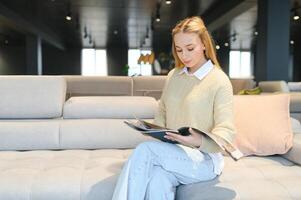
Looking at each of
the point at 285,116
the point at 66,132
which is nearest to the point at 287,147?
the point at 285,116

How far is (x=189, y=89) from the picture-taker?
1714 millimetres

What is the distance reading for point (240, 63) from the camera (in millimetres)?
18828

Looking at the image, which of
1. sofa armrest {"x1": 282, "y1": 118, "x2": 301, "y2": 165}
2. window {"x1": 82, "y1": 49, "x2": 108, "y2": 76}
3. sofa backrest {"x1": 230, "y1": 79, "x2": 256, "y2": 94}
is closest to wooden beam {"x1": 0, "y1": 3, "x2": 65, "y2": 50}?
window {"x1": 82, "y1": 49, "x2": 108, "y2": 76}

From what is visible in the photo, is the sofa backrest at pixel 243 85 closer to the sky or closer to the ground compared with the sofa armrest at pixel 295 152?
closer to the sky

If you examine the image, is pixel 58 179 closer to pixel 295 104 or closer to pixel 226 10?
pixel 295 104

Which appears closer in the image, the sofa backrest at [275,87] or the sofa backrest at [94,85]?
the sofa backrest at [94,85]

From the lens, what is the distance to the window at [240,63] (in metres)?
18.7

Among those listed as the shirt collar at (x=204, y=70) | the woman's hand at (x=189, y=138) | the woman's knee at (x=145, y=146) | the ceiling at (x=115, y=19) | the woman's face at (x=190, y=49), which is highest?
the ceiling at (x=115, y=19)

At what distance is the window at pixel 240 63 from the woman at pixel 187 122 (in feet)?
57.1

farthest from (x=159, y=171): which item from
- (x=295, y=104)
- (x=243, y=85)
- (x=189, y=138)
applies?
(x=243, y=85)

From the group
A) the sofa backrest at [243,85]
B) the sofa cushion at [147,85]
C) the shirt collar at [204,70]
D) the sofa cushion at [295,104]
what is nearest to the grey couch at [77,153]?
the shirt collar at [204,70]

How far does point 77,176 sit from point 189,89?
0.68 meters

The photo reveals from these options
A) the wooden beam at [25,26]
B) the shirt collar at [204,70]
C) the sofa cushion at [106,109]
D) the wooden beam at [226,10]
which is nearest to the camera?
the shirt collar at [204,70]

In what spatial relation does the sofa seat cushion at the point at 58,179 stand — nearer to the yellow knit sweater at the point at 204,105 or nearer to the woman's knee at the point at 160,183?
the woman's knee at the point at 160,183
